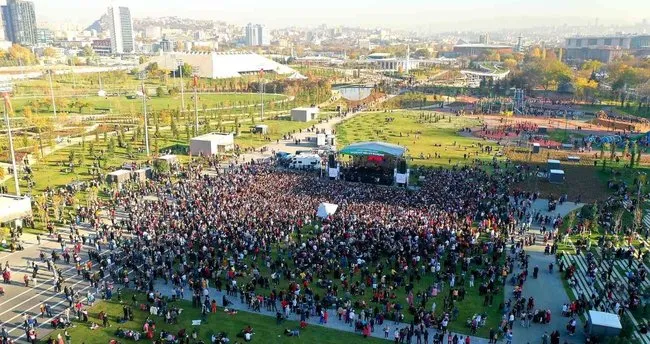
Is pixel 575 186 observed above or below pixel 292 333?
below

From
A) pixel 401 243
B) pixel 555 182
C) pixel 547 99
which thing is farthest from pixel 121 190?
pixel 547 99

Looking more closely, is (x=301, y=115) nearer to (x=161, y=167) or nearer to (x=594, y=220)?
(x=161, y=167)

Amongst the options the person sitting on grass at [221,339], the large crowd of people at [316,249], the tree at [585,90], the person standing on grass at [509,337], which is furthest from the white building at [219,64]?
the person standing on grass at [509,337]

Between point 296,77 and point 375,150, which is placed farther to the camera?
point 296,77

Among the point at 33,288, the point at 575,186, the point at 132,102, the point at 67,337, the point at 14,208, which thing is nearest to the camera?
the point at 67,337

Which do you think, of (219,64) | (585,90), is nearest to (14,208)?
(585,90)

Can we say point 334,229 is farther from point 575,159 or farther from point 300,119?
point 300,119
